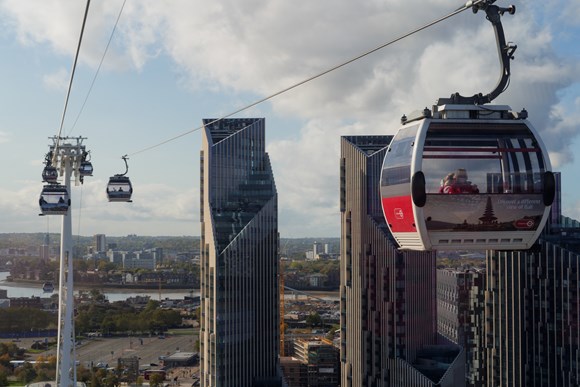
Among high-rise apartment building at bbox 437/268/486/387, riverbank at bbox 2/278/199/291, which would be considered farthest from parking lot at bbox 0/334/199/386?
high-rise apartment building at bbox 437/268/486/387

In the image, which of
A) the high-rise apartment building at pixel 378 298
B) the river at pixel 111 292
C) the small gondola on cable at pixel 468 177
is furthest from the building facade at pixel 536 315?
the river at pixel 111 292

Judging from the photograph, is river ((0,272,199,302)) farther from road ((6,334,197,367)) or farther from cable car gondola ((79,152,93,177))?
cable car gondola ((79,152,93,177))

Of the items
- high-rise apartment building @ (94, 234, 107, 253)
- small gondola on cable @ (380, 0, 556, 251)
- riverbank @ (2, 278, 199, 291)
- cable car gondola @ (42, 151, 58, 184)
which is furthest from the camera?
high-rise apartment building @ (94, 234, 107, 253)

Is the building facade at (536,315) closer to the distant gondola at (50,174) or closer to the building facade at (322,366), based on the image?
the building facade at (322,366)

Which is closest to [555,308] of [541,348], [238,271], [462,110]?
[541,348]

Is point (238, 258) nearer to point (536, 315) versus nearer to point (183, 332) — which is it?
point (536, 315)

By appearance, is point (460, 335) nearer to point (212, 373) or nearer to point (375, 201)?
point (375, 201)
